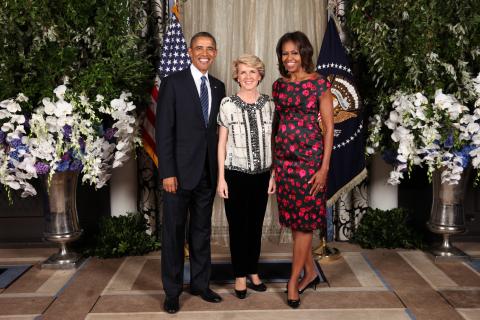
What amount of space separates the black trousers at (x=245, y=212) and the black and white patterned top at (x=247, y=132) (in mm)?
73

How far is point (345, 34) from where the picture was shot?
5109mm

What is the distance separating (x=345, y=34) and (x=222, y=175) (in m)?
2.10

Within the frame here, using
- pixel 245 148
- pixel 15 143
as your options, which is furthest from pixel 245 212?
pixel 15 143

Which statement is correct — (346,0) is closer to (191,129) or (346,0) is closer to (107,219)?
(191,129)

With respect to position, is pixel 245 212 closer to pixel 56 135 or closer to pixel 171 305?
pixel 171 305

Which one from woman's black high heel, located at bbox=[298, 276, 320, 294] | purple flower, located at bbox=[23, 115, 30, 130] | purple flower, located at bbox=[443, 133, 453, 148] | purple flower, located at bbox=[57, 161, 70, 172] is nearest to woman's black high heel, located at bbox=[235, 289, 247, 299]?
woman's black high heel, located at bbox=[298, 276, 320, 294]

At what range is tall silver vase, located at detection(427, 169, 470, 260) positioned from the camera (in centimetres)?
474

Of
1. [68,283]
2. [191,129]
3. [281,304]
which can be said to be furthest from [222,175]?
[68,283]

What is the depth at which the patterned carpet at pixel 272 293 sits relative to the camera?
12.4 ft

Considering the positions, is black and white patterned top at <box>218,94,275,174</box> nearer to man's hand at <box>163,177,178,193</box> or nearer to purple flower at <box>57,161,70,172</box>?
man's hand at <box>163,177,178,193</box>

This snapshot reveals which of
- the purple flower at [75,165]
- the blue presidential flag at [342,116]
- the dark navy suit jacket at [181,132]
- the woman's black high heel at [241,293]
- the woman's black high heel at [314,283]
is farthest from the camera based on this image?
the blue presidential flag at [342,116]

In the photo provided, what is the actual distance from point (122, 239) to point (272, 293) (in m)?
1.59

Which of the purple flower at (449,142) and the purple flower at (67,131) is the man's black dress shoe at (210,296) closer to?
the purple flower at (67,131)

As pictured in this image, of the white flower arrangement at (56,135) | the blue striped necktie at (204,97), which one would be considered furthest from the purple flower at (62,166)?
the blue striped necktie at (204,97)
